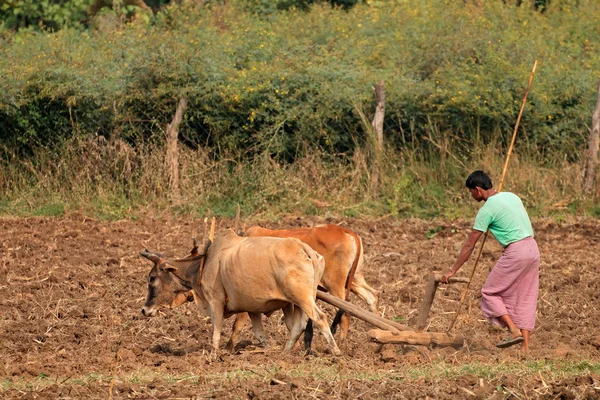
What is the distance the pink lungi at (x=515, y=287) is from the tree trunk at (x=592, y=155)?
8.09 metres

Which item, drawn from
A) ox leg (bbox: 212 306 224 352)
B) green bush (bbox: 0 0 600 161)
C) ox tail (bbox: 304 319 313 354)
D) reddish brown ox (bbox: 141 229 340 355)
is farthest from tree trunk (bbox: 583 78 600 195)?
ox leg (bbox: 212 306 224 352)

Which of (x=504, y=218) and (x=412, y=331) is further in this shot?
(x=504, y=218)

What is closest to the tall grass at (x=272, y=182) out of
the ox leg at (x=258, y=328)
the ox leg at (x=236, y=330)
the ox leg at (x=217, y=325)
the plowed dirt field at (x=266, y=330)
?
the plowed dirt field at (x=266, y=330)

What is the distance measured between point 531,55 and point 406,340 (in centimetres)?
1174

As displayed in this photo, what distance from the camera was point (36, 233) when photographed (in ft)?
49.1

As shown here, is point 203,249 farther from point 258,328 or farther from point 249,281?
point 258,328

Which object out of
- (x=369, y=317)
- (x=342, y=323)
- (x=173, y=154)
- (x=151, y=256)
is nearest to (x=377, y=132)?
(x=173, y=154)

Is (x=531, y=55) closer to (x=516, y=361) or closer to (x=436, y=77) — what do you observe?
(x=436, y=77)

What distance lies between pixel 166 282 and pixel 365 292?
2.10 m

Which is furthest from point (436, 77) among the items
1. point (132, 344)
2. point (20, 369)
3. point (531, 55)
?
point (20, 369)

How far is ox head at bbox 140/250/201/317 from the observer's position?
9.98 metres

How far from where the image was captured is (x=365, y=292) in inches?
422

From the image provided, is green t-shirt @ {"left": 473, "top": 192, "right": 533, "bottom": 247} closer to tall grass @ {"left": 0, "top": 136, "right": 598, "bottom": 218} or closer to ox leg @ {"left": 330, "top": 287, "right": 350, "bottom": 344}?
ox leg @ {"left": 330, "top": 287, "right": 350, "bottom": 344}

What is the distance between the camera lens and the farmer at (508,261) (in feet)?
29.6
